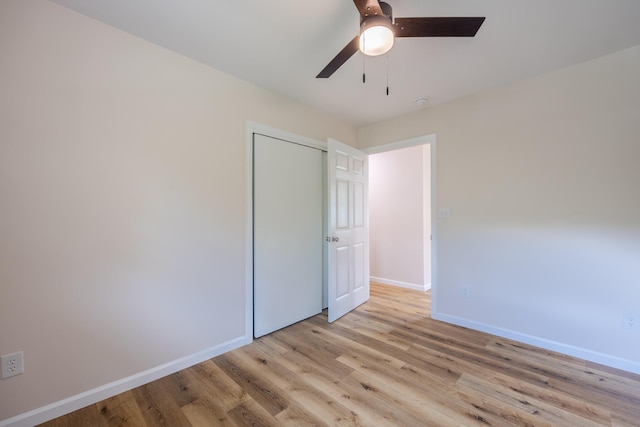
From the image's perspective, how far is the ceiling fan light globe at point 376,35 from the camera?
1317mm

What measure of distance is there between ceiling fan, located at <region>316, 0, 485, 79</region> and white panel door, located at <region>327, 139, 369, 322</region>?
1.39 m

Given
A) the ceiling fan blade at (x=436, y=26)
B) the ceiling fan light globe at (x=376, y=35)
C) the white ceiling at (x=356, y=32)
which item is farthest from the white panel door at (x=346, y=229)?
the ceiling fan blade at (x=436, y=26)

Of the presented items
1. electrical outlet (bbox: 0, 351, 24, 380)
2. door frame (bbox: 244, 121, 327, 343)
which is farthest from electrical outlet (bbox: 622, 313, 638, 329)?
electrical outlet (bbox: 0, 351, 24, 380)

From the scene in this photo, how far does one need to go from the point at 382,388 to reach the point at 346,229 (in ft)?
5.36

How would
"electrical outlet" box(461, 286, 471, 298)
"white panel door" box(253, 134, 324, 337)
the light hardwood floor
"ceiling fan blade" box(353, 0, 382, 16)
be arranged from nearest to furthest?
"ceiling fan blade" box(353, 0, 382, 16), the light hardwood floor, "white panel door" box(253, 134, 324, 337), "electrical outlet" box(461, 286, 471, 298)

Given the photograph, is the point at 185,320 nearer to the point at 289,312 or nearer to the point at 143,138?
the point at 289,312

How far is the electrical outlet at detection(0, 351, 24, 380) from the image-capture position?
1.40 metres

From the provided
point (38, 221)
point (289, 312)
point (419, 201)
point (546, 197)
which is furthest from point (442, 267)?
point (38, 221)

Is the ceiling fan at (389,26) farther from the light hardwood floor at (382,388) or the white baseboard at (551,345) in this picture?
the white baseboard at (551,345)

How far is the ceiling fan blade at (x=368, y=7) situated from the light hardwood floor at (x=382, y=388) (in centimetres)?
222

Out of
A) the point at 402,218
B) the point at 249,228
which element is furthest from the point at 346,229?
the point at 402,218

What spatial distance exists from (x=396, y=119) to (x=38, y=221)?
3.37 metres

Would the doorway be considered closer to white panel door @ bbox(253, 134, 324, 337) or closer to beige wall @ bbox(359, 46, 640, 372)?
beige wall @ bbox(359, 46, 640, 372)

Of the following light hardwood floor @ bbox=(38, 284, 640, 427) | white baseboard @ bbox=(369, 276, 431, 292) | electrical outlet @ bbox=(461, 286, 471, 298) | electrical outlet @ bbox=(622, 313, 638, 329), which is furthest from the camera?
white baseboard @ bbox=(369, 276, 431, 292)
